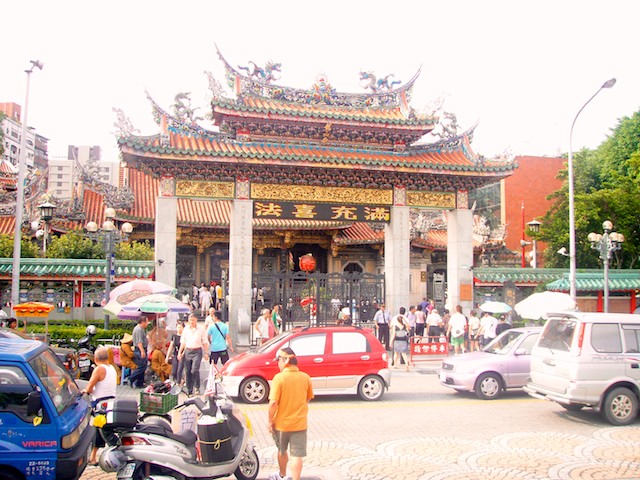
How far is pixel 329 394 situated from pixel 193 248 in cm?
2159

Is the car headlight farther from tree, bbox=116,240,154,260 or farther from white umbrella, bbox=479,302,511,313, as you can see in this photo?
tree, bbox=116,240,154,260

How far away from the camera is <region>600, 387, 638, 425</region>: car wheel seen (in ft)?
33.2

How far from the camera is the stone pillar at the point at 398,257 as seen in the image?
2053 cm

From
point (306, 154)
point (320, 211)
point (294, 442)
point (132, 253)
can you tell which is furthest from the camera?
point (132, 253)

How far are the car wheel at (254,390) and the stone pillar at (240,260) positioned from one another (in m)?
7.16

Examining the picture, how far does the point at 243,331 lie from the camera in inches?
725

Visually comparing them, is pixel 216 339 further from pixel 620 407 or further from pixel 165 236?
pixel 620 407

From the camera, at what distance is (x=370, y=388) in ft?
40.0

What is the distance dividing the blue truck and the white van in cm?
780

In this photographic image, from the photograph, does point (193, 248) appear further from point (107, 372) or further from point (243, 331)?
point (107, 372)

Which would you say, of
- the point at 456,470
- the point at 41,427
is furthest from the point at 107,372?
the point at 456,470

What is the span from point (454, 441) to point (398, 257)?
39.5 ft

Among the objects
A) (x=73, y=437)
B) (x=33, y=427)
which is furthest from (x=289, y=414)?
(x=33, y=427)

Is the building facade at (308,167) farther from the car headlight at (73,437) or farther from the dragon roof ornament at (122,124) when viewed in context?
the car headlight at (73,437)
